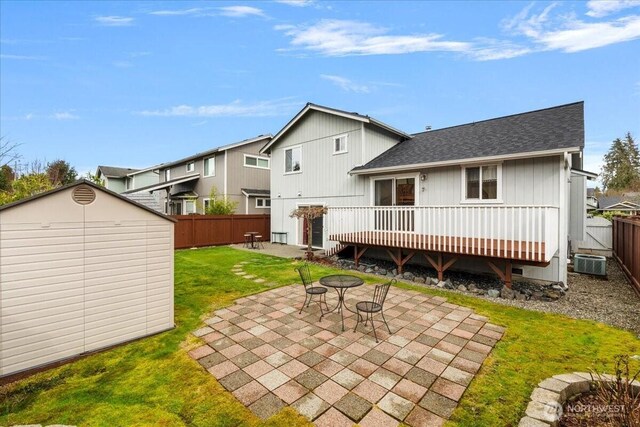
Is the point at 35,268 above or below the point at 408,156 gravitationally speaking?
below

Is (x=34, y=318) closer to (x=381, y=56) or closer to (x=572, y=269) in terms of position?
(x=572, y=269)

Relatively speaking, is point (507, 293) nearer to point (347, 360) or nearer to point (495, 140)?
point (347, 360)

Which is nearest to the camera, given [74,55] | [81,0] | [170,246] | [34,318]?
[34,318]

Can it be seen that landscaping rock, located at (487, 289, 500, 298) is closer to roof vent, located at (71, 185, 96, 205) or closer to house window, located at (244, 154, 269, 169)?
roof vent, located at (71, 185, 96, 205)

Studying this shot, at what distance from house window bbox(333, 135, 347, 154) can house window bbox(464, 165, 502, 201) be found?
17.3ft

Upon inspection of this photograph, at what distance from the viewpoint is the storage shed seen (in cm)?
342

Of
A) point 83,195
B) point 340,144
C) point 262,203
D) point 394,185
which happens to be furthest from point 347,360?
point 262,203

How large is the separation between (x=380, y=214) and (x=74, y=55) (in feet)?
55.4

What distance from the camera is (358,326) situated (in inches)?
188

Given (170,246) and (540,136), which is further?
(540,136)

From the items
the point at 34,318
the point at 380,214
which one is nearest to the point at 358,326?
the point at 34,318

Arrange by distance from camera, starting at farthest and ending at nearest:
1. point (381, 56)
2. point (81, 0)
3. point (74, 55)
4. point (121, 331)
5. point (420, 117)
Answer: point (420, 117) → point (381, 56) → point (74, 55) → point (81, 0) → point (121, 331)

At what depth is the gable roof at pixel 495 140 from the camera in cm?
762

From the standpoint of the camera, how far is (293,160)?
1472cm
